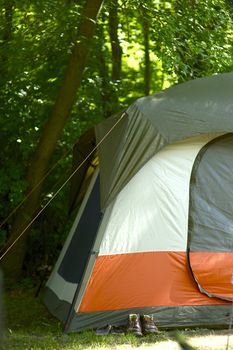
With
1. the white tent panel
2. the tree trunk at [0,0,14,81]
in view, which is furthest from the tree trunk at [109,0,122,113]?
the white tent panel

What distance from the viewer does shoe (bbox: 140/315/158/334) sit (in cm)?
609

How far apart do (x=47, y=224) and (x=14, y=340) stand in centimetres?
427

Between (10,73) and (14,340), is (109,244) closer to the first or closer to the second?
(14,340)

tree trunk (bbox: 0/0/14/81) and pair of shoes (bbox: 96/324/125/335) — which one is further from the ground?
tree trunk (bbox: 0/0/14/81)

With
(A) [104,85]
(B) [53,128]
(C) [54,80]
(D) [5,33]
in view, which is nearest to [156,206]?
(B) [53,128]

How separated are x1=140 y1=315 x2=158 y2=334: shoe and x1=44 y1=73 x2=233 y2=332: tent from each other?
0.13m

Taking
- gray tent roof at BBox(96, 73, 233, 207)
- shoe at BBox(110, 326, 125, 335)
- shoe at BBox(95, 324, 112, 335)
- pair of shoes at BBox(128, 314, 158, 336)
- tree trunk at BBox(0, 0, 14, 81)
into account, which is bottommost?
shoe at BBox(110, 326, 125, 335)

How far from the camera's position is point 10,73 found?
30.0ft

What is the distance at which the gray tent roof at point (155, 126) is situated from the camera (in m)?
6.42

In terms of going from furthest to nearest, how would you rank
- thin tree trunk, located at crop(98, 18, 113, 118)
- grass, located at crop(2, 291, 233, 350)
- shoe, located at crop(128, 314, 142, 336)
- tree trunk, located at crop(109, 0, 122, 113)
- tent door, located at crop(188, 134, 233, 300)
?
tree trunk, located at crop(109, 0, 122, 113), thin tree trunk, located at crop(98, 18, 113, 118), tent door, located at crop(188, 134, 233, 300), shoe, located at crop(128, 314, 142, 336), grass, located at crop(2, 291, 233, 350)

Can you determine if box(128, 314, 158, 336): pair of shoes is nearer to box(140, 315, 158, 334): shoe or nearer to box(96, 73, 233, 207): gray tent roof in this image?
box(140, 315, 158, 334): shoe

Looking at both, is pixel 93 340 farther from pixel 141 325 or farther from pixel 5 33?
pixel 5 33

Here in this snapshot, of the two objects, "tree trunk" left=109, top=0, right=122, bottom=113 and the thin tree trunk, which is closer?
the thin tree trunk

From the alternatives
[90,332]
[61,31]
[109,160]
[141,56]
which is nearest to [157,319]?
[90,332]
